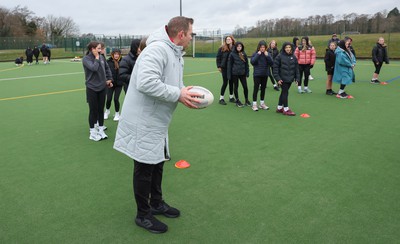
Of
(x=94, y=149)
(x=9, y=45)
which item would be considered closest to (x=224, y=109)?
(x=94, y=149)

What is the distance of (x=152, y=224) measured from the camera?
3252mm

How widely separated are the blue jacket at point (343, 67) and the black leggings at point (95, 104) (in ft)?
24.5

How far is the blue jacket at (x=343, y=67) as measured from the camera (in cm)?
1006

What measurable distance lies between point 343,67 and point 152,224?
900 cm

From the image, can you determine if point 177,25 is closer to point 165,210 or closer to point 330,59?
point 165,210

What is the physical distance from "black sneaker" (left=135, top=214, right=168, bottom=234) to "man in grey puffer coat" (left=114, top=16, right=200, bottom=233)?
34 cm

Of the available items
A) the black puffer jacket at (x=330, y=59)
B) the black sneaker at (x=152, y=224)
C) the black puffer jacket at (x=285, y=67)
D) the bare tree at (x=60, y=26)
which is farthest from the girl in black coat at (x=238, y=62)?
the bare tree at (x=60, y=26)

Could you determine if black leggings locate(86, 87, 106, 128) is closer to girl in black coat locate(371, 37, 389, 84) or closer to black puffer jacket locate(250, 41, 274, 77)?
black puffer jacket locate(250, 41, 274, 77)

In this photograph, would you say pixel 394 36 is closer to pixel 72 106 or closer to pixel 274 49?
pixel 274 49

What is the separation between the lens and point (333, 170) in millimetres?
4660

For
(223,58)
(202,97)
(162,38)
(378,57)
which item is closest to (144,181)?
(202,97)

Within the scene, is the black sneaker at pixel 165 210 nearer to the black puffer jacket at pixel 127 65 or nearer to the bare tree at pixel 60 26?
the black puffer jacket at pixel 127 65

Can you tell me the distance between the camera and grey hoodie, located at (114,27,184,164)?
2656 millimetres

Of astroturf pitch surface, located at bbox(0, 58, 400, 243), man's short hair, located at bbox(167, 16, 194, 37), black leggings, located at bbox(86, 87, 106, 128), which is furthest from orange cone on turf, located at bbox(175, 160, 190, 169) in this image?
man's short hair, located at bbox(167, 16, 194, 37)
